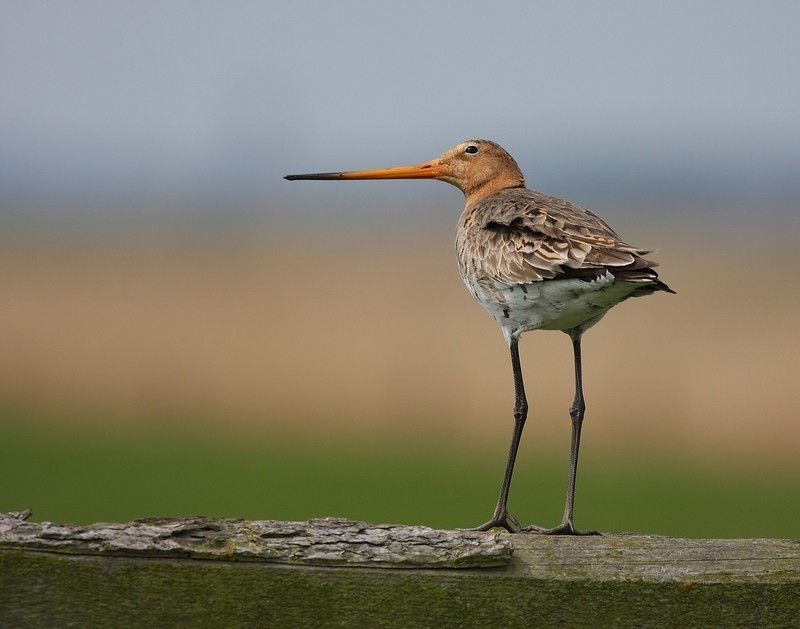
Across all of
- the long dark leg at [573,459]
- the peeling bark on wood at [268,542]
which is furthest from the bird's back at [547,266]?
the peeling bark on wood at [268,542]

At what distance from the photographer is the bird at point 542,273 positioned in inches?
273

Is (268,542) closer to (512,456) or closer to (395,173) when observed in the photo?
(512,456)

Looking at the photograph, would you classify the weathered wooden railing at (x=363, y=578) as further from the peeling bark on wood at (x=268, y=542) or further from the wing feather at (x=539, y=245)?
the wing feather at (x=539, y=245)

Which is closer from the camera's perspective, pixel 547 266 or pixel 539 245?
pixel 547 266

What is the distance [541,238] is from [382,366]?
89.9 ft

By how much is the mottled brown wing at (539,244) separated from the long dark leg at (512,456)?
1.74ft

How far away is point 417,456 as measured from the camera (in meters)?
30.3

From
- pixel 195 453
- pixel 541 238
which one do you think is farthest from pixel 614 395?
pixel 541 238

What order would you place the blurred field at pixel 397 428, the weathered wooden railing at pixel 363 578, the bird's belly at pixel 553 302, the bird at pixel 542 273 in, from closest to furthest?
the weathered wooden railing at pixel 363 578
the bird at pixel 542 273
the bird's belly at pixel 553 302
the blurred field at pixel 397 428

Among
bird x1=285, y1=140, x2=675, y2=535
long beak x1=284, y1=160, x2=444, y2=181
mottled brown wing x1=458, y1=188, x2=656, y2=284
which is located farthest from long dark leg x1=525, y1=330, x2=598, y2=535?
long beak x1=284, y1=160, x2=444, y2=181

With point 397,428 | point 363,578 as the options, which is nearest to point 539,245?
point 363,578

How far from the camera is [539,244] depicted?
756cm

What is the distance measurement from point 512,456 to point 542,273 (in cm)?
116

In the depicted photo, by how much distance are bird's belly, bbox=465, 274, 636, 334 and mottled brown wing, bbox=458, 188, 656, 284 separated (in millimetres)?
61
